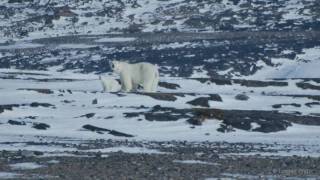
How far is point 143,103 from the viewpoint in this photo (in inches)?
1383

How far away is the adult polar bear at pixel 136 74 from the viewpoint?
130ft

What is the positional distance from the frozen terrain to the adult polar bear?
1.36 m

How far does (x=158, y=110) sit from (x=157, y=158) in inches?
491

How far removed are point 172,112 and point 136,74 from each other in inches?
352

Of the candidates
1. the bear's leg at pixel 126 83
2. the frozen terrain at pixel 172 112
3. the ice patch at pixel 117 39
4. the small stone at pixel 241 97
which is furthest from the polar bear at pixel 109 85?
the ice patch at pixel 117 39

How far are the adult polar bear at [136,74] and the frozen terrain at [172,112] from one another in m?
1.36

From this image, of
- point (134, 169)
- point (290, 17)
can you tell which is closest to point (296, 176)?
point (134, 169)

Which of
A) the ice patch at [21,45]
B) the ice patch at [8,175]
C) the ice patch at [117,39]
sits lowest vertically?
the ice patch at [21,45]

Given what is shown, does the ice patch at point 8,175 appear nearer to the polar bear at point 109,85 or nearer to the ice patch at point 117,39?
the polar bear at point 109,85

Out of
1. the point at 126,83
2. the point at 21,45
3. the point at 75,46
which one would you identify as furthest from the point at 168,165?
the point at 21,45

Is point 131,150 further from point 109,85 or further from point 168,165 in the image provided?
point 109,85

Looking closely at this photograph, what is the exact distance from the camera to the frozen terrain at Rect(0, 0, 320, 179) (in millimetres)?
18297

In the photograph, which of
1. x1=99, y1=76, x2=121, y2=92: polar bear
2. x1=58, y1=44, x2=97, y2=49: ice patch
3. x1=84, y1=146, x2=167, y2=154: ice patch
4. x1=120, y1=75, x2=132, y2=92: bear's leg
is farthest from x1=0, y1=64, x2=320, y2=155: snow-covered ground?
x1=58, y1=44, x2=97, y2=49: ice patch

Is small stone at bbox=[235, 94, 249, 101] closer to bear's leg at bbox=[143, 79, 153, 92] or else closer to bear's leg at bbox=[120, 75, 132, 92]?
bear's leg at bbox=[143, 79, 153, 92]
